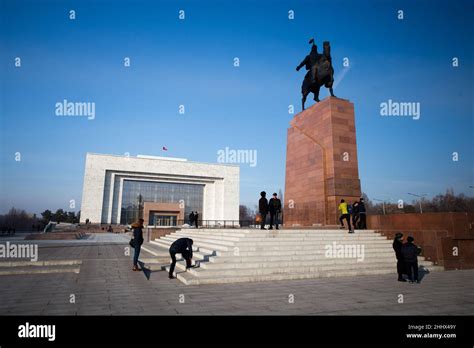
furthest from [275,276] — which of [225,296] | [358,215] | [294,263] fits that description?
[358,215]

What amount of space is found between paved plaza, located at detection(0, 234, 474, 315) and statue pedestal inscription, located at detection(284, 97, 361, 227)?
6.93 meters

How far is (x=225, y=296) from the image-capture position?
6.22m

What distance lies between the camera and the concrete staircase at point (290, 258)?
8352 mm

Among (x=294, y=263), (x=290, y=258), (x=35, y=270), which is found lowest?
(x=35, y=270)

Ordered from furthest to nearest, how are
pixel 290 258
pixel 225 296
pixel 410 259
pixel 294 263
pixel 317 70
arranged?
pixel 317 70, pixel 290 258, pixel 294 263, pixel 410 259, pixel 225 296

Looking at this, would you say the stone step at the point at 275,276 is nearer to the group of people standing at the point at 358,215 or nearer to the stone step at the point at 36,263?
the group of people standing at the point at 358,215

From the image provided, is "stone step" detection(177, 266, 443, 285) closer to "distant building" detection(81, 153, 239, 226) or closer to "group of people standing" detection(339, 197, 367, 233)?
"group of people standing" detection(339, 197, 367, 233)

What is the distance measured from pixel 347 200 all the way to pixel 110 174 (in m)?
57.2

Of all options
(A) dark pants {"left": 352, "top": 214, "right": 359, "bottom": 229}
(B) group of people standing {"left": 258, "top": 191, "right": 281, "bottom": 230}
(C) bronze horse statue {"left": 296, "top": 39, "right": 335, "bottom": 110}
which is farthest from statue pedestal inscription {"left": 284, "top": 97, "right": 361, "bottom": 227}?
(B) group of people standing {"left": 258, "top": 191, "right": 281, "bottom": 230}

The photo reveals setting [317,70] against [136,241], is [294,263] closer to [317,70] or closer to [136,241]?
[136,241]

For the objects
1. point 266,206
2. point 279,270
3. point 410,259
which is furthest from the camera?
point 266,206

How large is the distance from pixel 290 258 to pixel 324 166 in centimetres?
782

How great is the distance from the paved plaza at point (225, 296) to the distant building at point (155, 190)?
50902 millimetres
